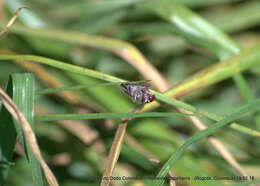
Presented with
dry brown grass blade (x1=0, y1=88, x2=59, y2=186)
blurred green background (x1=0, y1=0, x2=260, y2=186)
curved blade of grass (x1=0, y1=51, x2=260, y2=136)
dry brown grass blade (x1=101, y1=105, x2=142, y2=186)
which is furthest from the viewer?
blurred green background (x1=0, y1=0, x2=260, y2=186)

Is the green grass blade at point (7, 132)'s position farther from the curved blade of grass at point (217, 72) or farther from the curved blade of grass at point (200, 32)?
the curved blade of grass at point (200, 32)

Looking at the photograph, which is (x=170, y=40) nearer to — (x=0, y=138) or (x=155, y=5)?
(x=155, y=5)

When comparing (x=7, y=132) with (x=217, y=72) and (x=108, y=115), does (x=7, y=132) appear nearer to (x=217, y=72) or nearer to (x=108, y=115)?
(x=108, y=115)

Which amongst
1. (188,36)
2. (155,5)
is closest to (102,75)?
(188,36)

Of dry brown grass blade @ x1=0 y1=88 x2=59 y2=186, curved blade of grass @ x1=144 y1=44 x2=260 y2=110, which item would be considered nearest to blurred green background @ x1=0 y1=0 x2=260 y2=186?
curved blade of grass @ x1=144 y1=44 x2=260 y2=110

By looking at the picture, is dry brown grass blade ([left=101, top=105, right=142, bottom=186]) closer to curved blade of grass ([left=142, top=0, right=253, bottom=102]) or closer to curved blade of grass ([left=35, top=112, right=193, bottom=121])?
curved blade of grass ([left=35, top=112, right=193, bottom=121])

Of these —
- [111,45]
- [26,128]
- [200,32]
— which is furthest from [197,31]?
[26,128]
